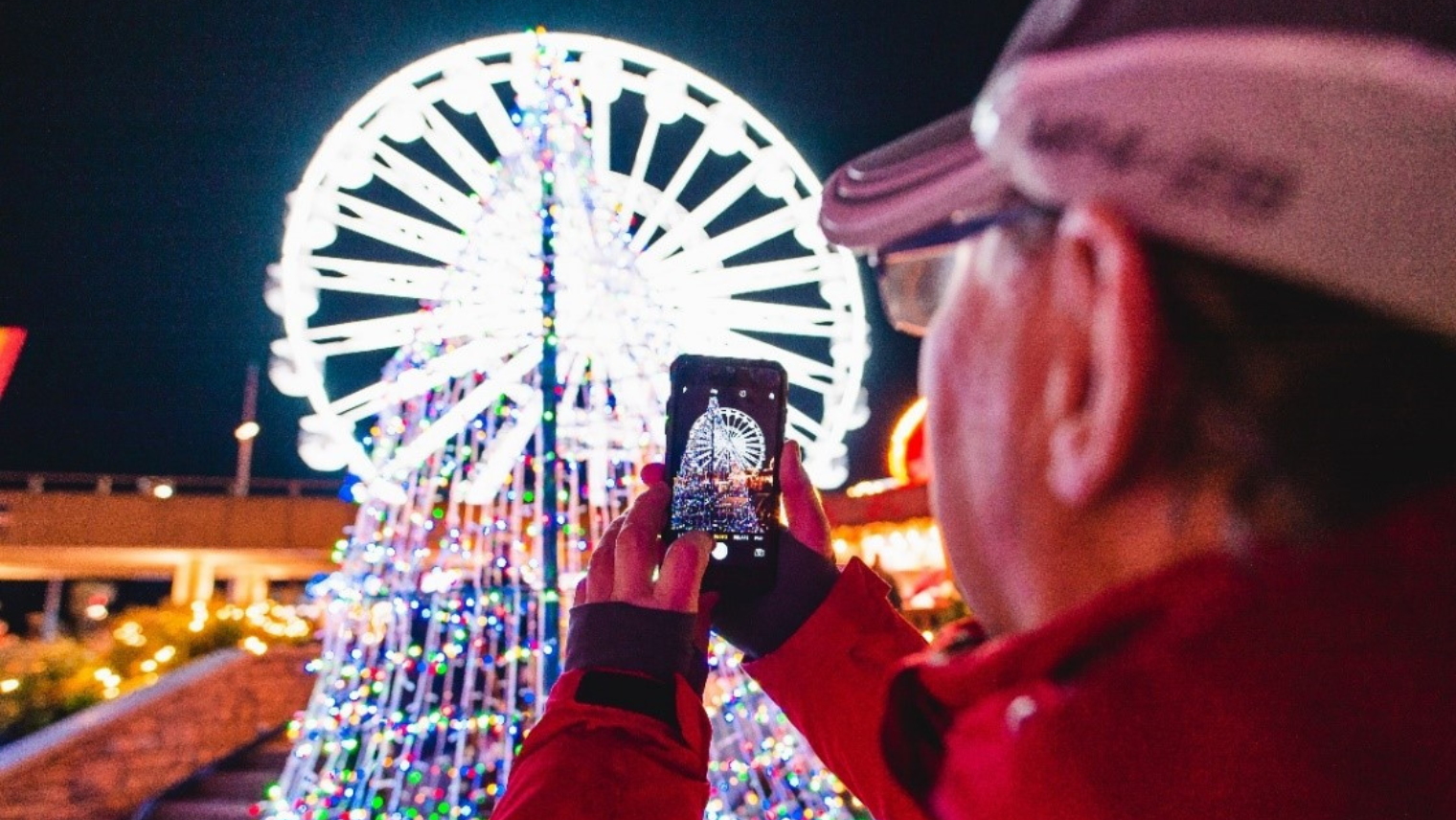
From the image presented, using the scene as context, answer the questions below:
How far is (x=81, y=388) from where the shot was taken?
29.3 meters

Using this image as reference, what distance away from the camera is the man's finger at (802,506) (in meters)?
1.29

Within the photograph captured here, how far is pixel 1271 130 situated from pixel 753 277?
26.5 ft

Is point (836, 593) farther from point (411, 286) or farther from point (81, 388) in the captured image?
point (81, 388)

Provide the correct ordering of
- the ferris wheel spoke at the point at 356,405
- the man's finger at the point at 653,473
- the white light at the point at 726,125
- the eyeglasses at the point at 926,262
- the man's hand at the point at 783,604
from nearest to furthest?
the eyeglasses at the point at 926,262 → the man's hand at the point at 783,604 → the man's finger at the point at 653,473 → the ferris wheel spoke at the point at 356,405 → the white light at the point at 726,125

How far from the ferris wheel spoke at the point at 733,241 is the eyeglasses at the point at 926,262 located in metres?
6.71

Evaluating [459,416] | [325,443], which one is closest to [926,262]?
[459,416]

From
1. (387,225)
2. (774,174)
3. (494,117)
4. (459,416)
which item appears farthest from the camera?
(774,174)

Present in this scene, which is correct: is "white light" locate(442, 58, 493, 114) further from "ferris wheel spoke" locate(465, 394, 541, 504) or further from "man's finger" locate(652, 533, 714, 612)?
"man's finger" locate(652, 533, 714, 612)

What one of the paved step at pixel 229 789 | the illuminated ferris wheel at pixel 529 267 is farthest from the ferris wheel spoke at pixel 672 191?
the paved step at pixel 229 789

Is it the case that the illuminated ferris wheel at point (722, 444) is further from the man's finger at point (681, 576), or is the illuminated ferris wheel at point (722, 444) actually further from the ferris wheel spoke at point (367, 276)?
the ferris wheel spoke at point (367, 276)

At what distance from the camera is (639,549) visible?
1.04 m

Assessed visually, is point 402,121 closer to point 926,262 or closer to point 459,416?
point 459,416

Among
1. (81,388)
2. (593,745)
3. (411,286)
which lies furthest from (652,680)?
(81,388)

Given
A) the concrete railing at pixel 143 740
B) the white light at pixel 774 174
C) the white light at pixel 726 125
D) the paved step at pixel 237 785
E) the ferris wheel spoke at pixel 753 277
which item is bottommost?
the paved step at pixel 237 785
